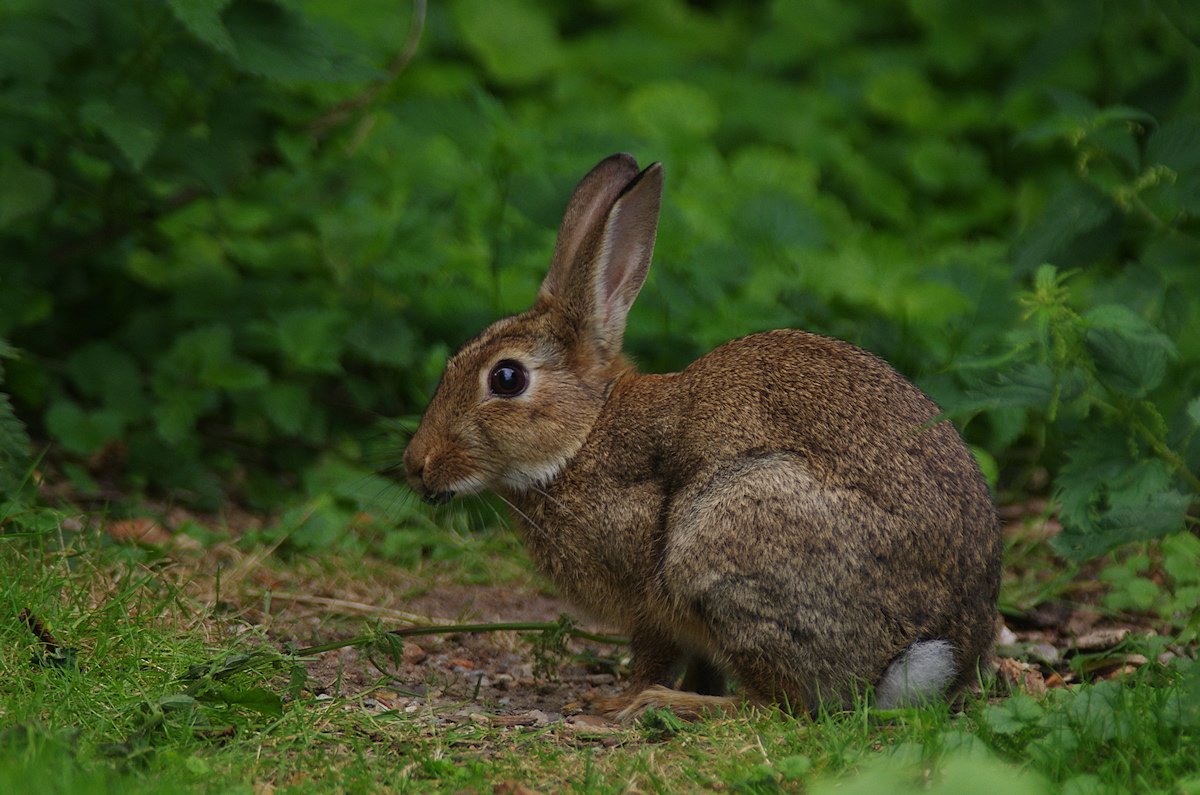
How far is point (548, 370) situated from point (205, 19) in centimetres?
186

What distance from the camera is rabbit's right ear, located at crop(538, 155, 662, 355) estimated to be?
459 cm

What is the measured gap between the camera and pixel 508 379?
4.65 m

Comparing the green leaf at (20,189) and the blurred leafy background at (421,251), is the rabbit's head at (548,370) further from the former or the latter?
the green leaf at (20,189)

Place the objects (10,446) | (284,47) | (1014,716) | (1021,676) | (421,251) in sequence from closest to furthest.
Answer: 1. (1014,716)
2. (10,446)
3. (1021,676)
4. (284,47)
5. (421,251)

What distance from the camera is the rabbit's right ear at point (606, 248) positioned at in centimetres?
459

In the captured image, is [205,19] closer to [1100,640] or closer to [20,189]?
[20,189]

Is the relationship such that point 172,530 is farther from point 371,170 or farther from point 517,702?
point 371,170

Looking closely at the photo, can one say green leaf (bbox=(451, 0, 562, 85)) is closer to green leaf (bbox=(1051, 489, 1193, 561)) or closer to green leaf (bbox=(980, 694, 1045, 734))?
green leaf (bbox=(1051, 489, 1193, 561))

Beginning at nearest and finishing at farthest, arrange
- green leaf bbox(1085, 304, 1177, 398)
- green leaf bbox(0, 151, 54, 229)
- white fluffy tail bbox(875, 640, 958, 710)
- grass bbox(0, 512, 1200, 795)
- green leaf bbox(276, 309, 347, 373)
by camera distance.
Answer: grass bbox(0, 512, 1200, 795) → white fluffy tail bbox(875, 640, 958, 710) → green leaf bbox(1085, 304, 1177, 398) → green leaf bbox(0, 151, 54, 229) → green leaf bbox(276, 309, 347, 373)

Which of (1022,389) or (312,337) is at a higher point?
(1022,389)

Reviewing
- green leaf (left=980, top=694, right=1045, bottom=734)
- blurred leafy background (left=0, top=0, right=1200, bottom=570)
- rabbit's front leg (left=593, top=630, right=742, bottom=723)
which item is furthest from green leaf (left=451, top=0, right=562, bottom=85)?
green leaf (left=980, top=694, right=1045, bottom=734)

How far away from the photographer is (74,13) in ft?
16.4

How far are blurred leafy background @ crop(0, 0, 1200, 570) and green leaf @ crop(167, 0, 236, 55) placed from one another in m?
0.02

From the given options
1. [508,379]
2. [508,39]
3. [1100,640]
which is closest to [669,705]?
[508,379]
